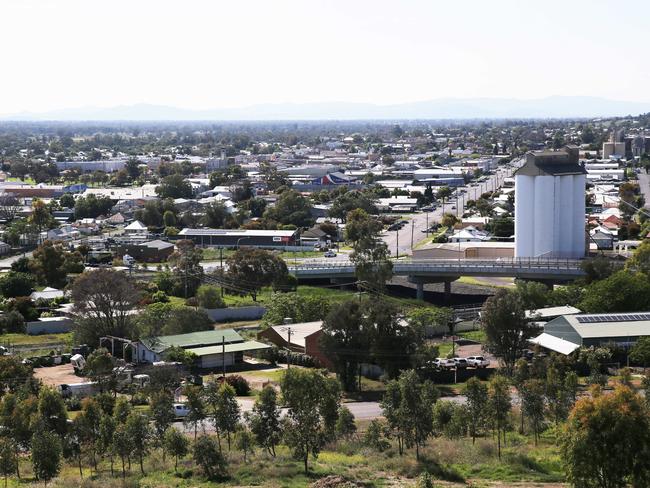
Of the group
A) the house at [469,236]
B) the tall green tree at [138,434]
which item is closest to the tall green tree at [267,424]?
the tall green tree at [138,434]

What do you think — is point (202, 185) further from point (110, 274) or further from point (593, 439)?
point (593, 439)

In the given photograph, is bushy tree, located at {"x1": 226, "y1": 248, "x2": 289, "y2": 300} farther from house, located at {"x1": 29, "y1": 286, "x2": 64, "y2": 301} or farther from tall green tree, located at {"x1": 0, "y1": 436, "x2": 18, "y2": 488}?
tall green tree, located at {"x1": 0, "y1": 436, "x2": 18, "y2": 488}

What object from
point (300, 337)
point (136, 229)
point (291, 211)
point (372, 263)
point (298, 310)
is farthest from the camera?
point (291, 211)

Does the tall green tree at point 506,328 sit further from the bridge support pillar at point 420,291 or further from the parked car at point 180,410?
the bridge support pillar at point 420,291

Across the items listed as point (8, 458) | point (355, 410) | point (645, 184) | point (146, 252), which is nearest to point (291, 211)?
point (146, 252)

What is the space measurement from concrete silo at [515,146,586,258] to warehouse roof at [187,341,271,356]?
15474 mm

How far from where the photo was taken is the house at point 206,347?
26.3 m

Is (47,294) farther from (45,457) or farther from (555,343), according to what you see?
(45,457)

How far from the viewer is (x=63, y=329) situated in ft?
102

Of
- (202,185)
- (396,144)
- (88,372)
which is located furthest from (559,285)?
(396,144)

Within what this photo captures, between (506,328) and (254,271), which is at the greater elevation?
(506,328)

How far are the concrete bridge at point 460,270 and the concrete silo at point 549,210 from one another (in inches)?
48.1

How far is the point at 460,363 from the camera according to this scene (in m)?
25.6

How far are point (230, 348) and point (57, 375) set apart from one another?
4.16m
